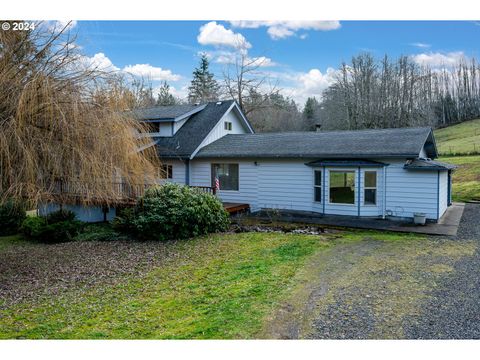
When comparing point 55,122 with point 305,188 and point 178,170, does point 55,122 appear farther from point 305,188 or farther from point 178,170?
point 178,170

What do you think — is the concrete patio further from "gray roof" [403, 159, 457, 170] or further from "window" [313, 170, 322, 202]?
"gray roof" [403, 159, 457, 170]

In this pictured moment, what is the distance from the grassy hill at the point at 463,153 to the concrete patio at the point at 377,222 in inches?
225

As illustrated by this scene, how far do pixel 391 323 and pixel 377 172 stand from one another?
802 cm

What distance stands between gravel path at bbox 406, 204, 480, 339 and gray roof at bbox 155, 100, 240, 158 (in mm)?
10378

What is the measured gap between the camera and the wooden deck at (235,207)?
1313cm

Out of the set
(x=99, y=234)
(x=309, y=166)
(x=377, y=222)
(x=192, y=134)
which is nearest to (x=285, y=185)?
(x=309, y=166)

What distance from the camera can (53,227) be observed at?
33.3 ft

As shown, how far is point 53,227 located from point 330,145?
9.12m

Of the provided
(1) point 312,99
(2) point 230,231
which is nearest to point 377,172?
(2) point 230,231

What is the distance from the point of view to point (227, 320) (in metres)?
4.42

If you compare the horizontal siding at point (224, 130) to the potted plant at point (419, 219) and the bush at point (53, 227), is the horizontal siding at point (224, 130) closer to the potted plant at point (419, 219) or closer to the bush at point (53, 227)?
the bush at point (53, 227)

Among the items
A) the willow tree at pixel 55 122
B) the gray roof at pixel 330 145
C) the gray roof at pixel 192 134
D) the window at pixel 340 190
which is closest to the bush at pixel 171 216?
the willow tree at pixel 55 122

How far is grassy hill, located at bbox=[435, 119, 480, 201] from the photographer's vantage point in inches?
732
